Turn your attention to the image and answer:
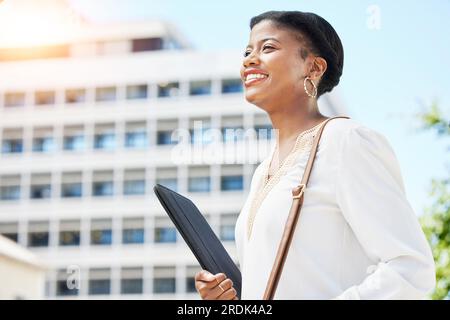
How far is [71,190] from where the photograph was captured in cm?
3888

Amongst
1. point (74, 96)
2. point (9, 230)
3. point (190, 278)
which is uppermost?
point (74, 96)

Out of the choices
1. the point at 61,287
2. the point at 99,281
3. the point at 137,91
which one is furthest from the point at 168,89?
the point at 61,287

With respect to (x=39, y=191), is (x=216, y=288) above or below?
below

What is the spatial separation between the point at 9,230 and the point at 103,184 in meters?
4.67

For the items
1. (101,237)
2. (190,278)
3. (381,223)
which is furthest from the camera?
(101,237)

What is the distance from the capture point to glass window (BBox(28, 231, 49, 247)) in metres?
38.6

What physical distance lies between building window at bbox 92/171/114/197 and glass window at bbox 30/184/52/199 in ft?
7.59

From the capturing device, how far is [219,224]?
117 feet

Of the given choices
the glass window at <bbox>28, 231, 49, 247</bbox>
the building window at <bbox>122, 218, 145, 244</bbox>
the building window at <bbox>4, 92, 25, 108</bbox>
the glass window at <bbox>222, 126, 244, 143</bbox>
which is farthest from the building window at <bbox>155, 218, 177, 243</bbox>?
the building window at <bbox>4, 92, 25, 108</bbox>

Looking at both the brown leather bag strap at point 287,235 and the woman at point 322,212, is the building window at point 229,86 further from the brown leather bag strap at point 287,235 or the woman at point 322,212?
the brown leather bag strap at point 287,235

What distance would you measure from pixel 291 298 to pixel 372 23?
29.0 inches

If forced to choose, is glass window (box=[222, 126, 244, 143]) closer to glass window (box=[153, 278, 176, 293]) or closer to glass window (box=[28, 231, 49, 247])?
glass window (box=[153, 278, 176, 293])

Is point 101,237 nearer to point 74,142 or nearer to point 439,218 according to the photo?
point 74,142
